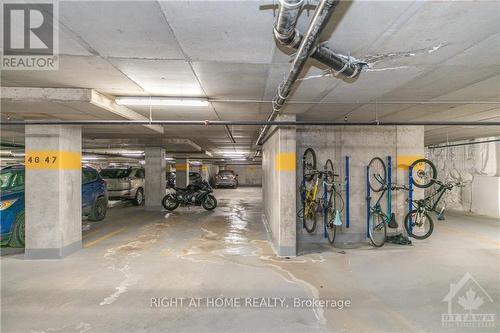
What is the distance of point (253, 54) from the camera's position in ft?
7.93

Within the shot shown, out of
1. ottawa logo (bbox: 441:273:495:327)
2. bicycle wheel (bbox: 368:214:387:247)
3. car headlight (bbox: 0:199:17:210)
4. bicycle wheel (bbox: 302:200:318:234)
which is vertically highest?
car headlight (bbox: 0:199:17:210)

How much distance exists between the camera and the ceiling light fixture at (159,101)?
12.7 ft

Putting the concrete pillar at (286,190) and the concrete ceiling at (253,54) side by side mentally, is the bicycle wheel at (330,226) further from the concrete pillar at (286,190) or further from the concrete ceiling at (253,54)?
the concrete ceiling at (253,54)

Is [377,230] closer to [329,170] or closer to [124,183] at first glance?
[329,170]

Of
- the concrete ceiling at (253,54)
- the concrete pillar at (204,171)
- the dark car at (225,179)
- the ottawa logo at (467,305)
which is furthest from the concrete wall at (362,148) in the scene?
the concrete pillar at (204,171)

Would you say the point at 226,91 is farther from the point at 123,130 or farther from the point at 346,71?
the point at 123,130

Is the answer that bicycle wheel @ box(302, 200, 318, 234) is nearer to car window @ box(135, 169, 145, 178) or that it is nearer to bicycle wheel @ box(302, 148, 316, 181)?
bicycle wheel @ box(302, 148, 316, 181)

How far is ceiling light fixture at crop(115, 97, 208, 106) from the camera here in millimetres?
3871

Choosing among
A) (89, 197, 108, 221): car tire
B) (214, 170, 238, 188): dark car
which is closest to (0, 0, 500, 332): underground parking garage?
(89, 197, 108, 221): car tire

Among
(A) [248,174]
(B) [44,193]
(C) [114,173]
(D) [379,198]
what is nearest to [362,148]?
(D) [379,198]

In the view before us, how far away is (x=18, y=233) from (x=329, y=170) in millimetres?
6194

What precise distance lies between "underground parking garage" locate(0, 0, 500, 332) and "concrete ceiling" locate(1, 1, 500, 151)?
20 millimetres

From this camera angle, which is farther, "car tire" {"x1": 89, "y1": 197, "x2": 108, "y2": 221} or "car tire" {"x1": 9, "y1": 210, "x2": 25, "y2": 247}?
"car tire" {"x1": 89, "y1": 197, "x2": 108, "y2": 221}

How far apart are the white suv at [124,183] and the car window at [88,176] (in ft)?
8.63
